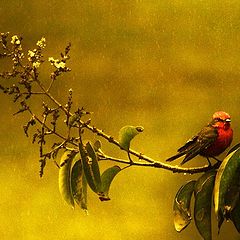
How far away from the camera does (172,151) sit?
113cm

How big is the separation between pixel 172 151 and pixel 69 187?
0.27 meters

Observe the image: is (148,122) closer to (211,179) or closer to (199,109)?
→ (199,109)

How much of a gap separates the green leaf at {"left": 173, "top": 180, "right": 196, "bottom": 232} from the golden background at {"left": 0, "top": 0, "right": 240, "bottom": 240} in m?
0.19

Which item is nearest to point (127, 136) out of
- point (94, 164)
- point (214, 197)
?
point (94, 164)

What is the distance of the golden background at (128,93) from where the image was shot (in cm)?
113

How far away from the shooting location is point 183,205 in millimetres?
933

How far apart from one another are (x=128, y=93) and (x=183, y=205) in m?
0.31

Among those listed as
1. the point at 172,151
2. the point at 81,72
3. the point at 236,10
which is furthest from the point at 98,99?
the point at 236,10

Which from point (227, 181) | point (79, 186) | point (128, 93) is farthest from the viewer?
point (128, 93)

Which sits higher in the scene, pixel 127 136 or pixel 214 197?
pixel 127 136

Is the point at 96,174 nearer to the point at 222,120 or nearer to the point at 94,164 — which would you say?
the point at 94,164

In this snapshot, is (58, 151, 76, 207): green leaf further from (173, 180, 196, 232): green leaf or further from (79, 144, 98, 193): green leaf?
(173, 180, 196, 232): green leaf

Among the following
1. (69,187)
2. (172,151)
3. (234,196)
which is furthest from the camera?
(172,151)

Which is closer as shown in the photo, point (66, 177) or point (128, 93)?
point (66, 177)
